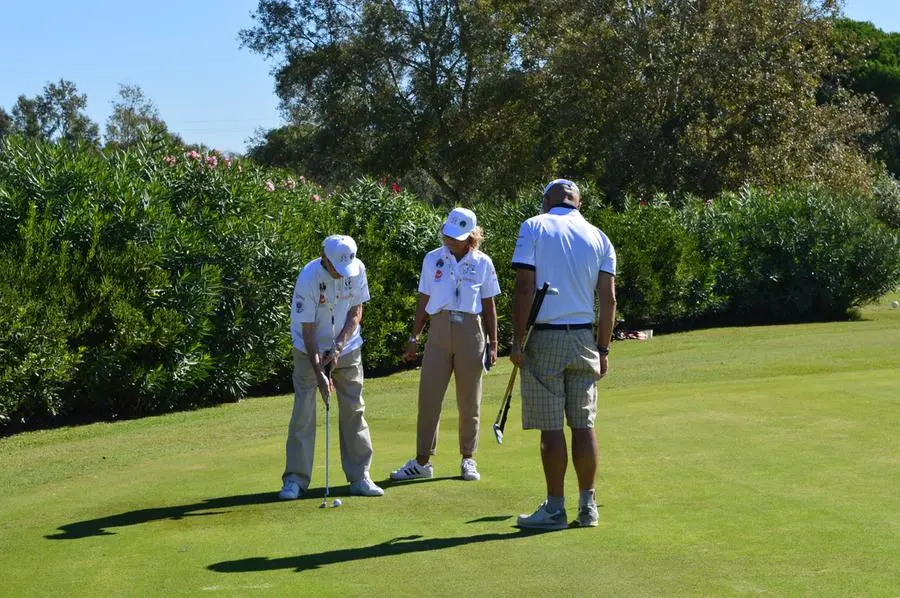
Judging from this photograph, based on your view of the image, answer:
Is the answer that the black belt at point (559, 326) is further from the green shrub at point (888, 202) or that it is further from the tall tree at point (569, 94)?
the green shrub at point (888, 202)

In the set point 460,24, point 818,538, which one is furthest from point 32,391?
point 460,24

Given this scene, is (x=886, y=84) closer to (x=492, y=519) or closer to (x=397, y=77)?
(x=397, y=77)

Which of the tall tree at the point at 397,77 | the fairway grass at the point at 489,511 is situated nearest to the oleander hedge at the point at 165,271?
the fairway grass at the point at 489,511

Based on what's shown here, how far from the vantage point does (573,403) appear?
6949mm

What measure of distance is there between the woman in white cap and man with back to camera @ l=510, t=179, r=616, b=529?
6.04 ft

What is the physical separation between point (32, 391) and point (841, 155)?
25765mm

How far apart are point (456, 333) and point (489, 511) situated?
5.75 feet

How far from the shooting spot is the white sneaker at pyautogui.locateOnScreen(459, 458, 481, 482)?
8.54 metres

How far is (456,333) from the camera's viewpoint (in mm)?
8914

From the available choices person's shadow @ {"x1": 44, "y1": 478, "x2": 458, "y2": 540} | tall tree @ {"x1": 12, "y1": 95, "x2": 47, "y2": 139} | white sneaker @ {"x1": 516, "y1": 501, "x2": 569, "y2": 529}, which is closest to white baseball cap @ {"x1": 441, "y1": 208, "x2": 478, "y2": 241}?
person's shadow @ {"x1": 44, "y1": 478, "x2": 458, "y2": 540}

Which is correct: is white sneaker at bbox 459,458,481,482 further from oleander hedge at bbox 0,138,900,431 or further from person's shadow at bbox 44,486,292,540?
oleander hedge at bbox 0,138,900,431

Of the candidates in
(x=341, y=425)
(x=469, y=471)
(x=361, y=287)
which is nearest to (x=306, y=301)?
(x=361, y=287)

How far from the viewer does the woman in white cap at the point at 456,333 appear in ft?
28.9

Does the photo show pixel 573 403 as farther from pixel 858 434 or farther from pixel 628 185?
pixel 628 185
